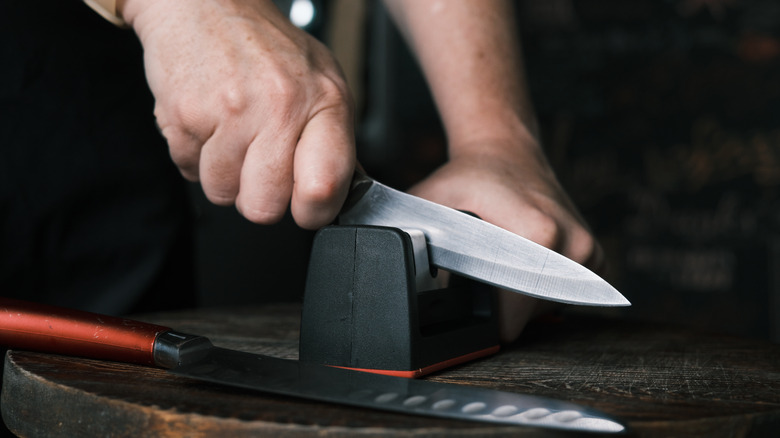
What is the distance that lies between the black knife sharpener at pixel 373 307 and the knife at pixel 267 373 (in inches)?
2.5

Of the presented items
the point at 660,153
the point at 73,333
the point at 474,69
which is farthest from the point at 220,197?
the point at 660,153

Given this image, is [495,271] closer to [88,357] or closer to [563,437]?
[563,437]

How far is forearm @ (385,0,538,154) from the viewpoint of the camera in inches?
38.4

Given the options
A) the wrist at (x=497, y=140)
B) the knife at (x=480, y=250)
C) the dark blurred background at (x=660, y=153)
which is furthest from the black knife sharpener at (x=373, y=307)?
the dark blurred background at (x=660, y=153)

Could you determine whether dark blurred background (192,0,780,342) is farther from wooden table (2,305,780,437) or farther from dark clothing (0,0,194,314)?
wooden table (2,305,780,437)

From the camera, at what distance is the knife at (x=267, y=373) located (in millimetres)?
443

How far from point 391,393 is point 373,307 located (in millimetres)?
144

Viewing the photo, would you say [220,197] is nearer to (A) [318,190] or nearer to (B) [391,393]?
(A) [318,190]

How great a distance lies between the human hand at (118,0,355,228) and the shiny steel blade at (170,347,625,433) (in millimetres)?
191

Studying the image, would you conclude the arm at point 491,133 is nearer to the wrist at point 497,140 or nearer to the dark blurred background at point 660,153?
the wrist at point 497,140

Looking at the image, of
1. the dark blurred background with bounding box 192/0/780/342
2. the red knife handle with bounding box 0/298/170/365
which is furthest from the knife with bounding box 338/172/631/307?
the dark blurred background with bounding box 192/0/780/342

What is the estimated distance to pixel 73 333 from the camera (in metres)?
0.62

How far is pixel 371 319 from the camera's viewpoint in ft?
2.01

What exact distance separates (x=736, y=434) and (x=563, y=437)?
0.13 meters
